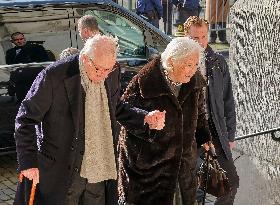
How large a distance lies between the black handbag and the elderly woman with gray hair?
0.44 m

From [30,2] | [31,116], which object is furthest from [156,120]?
[30,2]

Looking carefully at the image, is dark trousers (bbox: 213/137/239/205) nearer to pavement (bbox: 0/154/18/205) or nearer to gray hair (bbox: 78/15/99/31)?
gray hair (bbox: 78/15/99/31)

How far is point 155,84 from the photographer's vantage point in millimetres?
4059

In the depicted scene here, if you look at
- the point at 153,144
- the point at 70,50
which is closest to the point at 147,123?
the point at 153,144

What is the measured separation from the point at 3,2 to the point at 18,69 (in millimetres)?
742

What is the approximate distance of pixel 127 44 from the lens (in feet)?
25.4

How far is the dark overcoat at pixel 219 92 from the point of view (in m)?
4.89

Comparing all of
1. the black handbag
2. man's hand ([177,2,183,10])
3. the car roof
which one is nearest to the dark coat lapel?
the black handbag

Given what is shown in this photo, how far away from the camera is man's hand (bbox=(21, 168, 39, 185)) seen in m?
3.94

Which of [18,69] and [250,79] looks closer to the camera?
[250,79]

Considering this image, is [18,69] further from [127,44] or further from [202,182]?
[202,182]

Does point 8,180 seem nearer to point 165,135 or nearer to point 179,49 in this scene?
point 165,135

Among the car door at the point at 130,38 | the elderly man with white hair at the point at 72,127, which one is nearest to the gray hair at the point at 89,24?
the car door at the point at 130,38

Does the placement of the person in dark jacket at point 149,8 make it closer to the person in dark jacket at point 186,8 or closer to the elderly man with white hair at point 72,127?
the person in dark jacket at point 186,8
